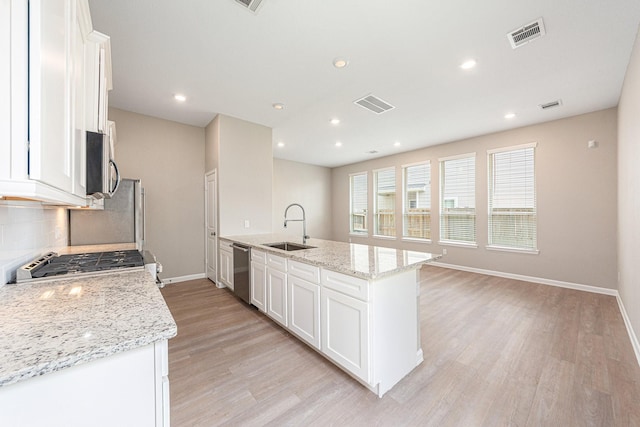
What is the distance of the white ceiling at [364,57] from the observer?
→ 200 cm

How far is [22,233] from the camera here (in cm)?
150

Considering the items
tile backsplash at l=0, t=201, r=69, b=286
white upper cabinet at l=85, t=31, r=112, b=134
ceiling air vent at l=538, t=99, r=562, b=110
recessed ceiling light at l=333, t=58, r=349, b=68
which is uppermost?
recessed ceiling light at l=333, t=58, r=349, b=68

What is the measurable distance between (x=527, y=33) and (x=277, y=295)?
3362 mm

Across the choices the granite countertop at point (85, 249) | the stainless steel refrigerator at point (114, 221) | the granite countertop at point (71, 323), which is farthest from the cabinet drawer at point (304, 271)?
the stainless steel refrigerator at point (114, 221)

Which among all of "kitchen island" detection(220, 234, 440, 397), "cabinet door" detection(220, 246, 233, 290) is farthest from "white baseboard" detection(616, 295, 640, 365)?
"cabinet door" detection(220, 246, 233, 290)

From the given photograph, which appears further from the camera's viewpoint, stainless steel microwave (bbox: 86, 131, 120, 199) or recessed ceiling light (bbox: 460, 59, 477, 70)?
recessed ceiling light (bbox: 460, 59, 477, 70)

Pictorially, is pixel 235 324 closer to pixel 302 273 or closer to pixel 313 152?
pixel 302 273

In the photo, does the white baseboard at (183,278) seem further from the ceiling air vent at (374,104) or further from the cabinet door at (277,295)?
the ceiling air vent at (374,104)

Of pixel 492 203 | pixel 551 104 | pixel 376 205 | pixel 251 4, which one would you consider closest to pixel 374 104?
pixel 251 4

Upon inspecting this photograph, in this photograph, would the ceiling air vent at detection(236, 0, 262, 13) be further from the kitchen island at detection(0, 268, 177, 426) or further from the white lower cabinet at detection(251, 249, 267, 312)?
the white lower cabinet at detection(251, 249, 267, 312)

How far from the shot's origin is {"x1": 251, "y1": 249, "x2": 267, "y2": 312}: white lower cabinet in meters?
2.93

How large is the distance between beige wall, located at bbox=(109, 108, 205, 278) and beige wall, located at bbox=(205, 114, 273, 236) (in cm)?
39

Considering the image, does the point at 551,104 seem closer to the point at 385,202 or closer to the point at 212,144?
the point at 385,202

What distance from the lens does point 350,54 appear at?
254 centimetres
